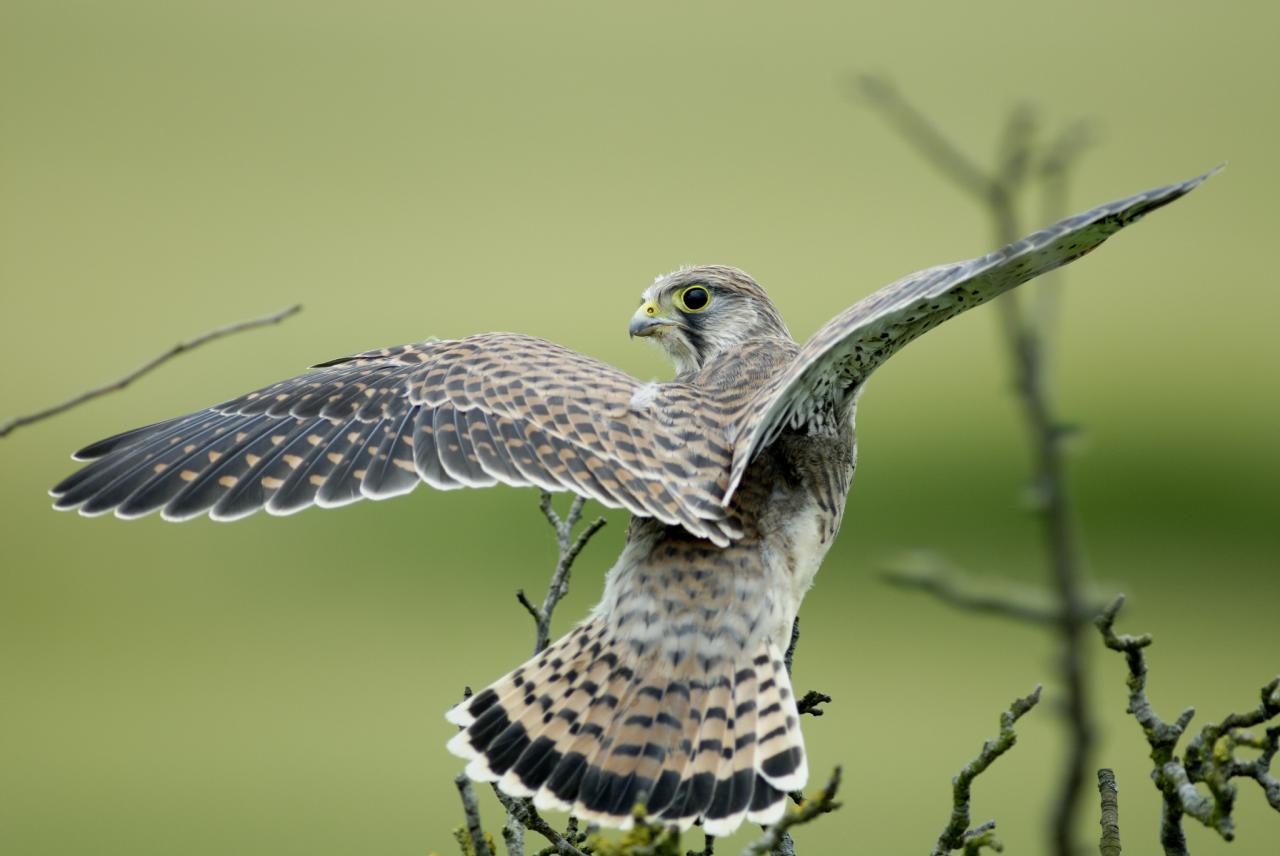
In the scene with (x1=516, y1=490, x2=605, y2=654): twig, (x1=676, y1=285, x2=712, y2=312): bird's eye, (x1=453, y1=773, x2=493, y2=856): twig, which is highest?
(x1=676, y1=285, x2=712, y2=312): bird's eye

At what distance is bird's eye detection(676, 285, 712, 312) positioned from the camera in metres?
2.87

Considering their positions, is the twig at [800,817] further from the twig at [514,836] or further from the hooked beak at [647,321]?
the hooked beak at [647,321]

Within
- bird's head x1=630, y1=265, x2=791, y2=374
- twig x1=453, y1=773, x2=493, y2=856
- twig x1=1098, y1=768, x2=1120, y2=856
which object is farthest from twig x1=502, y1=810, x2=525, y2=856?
bird's head x1=630, y1=265, x2=791, y2=374

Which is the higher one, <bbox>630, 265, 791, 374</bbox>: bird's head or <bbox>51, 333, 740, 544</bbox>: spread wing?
<bbox>630, 265, 791, 374</bbox>: bird's head

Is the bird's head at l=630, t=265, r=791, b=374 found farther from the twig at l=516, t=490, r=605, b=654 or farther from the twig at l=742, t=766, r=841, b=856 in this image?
the twig at l=742, t=766, r=841, b=856

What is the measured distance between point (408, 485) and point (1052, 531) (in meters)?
1.62

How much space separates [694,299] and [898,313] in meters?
1.05

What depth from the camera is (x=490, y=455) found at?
2.14 m

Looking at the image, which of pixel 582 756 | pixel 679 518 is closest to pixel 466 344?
pixel 679 518

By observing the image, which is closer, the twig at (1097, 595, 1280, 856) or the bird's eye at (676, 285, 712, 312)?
the twig at (1097, 595, 1280, 856)

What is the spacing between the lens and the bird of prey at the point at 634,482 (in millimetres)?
1901

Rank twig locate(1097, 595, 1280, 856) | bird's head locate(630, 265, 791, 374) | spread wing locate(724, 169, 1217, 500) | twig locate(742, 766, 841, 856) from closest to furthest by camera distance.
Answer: twig locate(742, 766, 841, 856)
twig locate(1097, 595, 1280, 856)
spread wing locate(724, 169, 1217, 500)
bird's head locate(630, 265, 791, 374)

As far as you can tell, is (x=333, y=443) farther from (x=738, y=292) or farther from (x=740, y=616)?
(x=738, y=292)

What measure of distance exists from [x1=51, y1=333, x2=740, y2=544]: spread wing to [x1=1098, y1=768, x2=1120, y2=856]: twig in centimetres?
66
